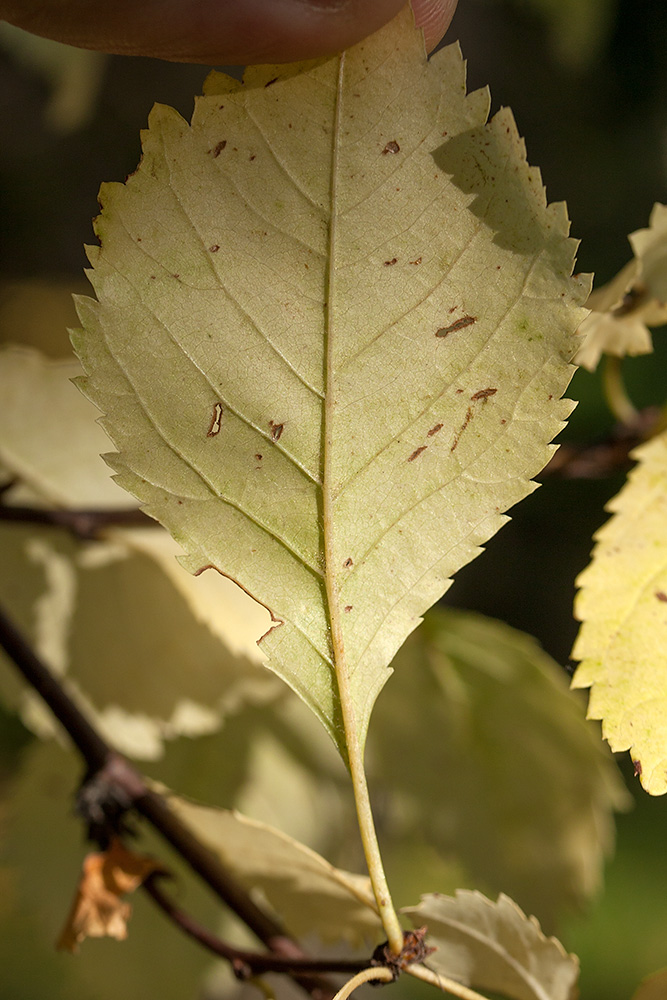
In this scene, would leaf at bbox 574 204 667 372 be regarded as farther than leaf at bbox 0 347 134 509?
No

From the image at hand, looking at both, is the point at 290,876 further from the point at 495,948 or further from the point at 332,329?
the point at 332,329

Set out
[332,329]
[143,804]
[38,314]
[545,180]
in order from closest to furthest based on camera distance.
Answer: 1. [332,329]
2. [143,804]
3. [38,314]
4. [545,180]

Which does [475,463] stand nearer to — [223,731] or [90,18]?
[90,18]

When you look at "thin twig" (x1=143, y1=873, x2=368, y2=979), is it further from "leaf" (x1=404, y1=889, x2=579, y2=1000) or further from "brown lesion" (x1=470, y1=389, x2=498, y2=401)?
"brown lesion" (x1=470, y1=389, x2=498, y2=401)

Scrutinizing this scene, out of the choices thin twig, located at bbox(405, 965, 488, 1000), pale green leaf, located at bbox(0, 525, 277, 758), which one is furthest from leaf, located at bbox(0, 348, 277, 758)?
thin twig, located at bbox(405, 965, 488, 1000)

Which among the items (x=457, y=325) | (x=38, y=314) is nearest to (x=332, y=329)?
(x=457, y=325)

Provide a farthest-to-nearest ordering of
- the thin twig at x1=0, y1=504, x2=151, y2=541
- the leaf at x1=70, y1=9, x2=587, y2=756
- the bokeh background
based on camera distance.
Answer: the bokeh background, the thin twig at x1=0, y1=504, x2=151, y2=541, the leaf at x1=70, y1=9, x2=587, y2=756

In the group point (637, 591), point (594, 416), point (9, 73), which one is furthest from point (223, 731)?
point (9, 73)
